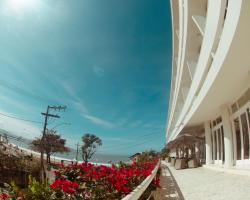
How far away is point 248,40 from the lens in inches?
294

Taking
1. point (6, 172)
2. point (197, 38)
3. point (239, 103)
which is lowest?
point (6, 172)

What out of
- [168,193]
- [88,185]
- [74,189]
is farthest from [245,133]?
[74,189]

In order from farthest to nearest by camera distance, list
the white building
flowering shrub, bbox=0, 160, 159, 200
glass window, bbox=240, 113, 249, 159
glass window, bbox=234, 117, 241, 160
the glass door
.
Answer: glass window, bbox=234, 117, 241, 160
glass window, bbox=240, 113, 249, 159
the glass door
the white building
flowering shrub, bbox=0, 160, 159, 200

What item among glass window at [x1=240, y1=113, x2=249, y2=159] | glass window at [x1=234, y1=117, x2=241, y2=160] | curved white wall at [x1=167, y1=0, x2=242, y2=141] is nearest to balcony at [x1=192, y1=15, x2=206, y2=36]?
curved white wall at [x1=167, y1=0, x2=242, y2=141]

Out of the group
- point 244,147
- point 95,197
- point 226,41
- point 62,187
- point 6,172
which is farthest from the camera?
point 6,172

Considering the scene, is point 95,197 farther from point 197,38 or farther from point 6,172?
point 197,38

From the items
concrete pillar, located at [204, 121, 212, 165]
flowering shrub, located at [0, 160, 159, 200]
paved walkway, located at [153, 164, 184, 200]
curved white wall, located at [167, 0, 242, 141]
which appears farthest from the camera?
concrete pillar, located at [204, 121, 212, 165]

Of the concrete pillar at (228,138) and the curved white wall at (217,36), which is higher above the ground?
the curved white wall at (217,36)

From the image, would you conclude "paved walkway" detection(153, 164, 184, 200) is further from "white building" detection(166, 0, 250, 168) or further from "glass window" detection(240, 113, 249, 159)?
"glass window" detection(240, 113, 249, 159)

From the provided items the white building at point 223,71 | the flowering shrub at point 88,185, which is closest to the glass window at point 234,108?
the white building at point 223,71

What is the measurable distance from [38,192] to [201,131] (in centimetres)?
2772

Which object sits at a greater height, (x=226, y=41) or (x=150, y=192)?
(x=226, y=41)

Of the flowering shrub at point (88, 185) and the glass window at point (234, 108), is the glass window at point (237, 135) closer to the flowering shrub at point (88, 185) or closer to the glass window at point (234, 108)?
the glass window at point (234, 108)

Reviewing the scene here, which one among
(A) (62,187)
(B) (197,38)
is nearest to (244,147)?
(B) (197,38)
